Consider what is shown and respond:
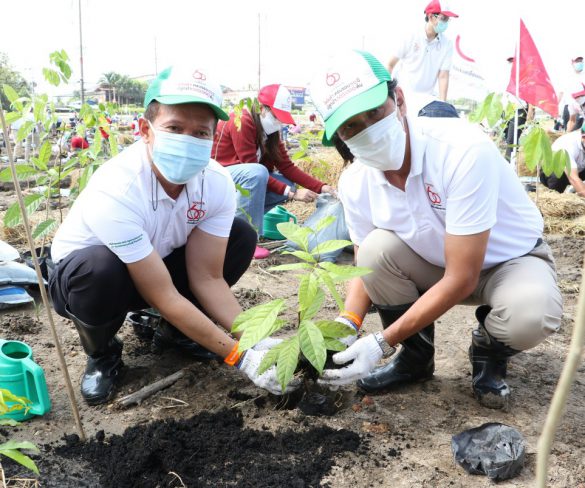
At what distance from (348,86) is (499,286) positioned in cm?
79

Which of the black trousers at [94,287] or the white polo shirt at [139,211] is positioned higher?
the white polo shirt at [139,211]

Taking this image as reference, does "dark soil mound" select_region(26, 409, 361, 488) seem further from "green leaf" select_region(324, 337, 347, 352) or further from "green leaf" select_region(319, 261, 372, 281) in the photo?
"green leaf" select_region(319, 261, 372, 281)

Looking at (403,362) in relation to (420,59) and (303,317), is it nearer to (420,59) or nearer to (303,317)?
(303,317)

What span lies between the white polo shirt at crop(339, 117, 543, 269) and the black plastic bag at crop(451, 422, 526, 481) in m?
0.53

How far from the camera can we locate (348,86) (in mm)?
1478

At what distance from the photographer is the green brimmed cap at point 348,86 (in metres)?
1.46

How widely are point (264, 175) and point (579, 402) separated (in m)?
2.17

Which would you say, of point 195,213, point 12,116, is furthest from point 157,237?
point 12,116

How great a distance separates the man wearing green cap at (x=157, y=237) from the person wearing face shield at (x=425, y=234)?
15.5 inches

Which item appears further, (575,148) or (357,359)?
(575,148)

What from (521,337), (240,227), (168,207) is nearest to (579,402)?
(521,337)

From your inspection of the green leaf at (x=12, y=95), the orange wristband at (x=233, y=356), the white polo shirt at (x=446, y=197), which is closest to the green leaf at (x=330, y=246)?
the white polo shirt at (x=446, y=197)

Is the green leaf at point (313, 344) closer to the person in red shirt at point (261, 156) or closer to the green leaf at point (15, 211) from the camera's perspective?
the green leaf at point (15, 211)

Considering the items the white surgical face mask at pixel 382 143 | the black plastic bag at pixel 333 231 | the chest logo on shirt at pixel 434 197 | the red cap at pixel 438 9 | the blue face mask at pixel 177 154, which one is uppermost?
the red cap at pixel 438 9
